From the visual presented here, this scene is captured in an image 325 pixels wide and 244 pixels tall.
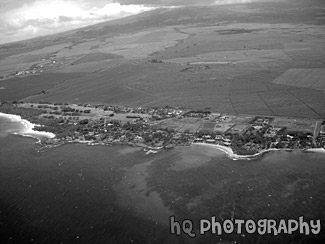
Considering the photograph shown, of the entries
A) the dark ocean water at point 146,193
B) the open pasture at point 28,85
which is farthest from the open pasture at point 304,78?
the open pasture at point 28,85

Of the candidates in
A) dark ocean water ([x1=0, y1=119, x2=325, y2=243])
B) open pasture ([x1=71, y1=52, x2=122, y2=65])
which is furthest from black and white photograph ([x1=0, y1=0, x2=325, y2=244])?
open pasture ([x1=71, y1=52, x2=122, y2=65])

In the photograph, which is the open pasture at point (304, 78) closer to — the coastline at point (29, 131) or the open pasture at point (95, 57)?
the coastline at point (29, 131)

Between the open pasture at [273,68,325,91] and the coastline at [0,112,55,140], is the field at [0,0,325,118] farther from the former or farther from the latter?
the coastline at [0,112,55,140]

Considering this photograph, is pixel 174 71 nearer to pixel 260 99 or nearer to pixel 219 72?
pixel 219 72

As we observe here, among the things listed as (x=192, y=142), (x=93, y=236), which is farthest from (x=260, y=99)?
(x=93, y=236)

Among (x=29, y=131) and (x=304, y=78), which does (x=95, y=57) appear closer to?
(x=29, y=131)

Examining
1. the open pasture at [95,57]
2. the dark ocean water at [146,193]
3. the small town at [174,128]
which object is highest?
the open pasture at [95,57]

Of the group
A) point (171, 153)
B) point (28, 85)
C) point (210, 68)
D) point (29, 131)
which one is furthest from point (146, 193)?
point (28, 85)
